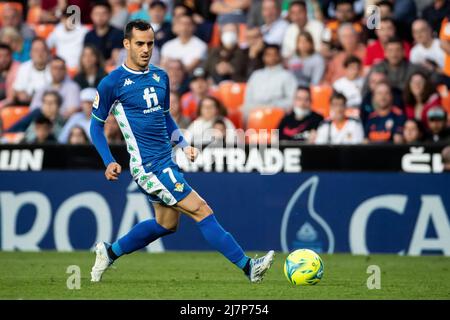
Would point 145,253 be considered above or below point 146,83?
below

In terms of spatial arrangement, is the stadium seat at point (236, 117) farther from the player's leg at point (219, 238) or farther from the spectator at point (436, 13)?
the player's leg at point (219, 238)

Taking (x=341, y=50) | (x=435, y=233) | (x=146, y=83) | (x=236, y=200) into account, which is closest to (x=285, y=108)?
(x=341, y=50)

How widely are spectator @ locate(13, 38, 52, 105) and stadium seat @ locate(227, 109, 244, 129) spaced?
11.1ft

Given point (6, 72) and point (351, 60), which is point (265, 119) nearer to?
point (351, 60)

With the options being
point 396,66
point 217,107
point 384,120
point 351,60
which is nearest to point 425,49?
point 396,66

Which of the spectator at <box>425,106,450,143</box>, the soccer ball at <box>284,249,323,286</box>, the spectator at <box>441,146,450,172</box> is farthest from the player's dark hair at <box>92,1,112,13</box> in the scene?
the soccer ball at <box>284,249,323,286</box>

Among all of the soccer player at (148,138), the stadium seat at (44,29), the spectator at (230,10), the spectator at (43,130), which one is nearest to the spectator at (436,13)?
the spectator at (230,10)

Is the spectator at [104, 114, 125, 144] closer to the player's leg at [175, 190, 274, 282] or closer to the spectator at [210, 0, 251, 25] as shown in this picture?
the spectator at [210, 0, 251, 25]

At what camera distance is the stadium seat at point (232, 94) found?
16.0 meters

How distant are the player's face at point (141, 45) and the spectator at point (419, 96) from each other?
20.2 ft

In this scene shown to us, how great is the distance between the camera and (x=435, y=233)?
13055 millimetres
